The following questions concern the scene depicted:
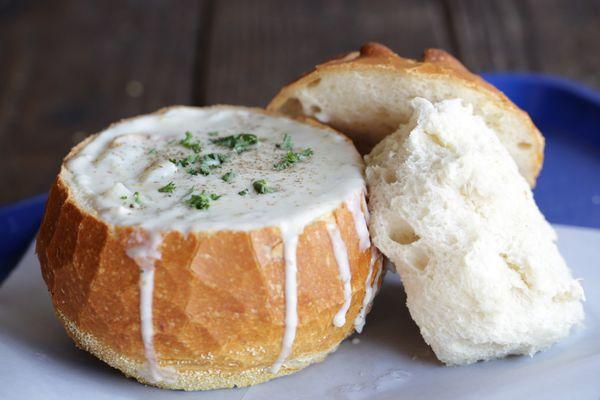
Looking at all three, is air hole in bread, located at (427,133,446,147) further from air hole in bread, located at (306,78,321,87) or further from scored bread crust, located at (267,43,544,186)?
air hole in bread, located at (306,78,321,87)

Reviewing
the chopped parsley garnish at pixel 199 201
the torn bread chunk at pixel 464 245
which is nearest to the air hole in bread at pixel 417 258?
the torn bread chunk at pixel 464 245

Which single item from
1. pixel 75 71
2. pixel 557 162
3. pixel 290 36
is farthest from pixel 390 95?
pixel 75 71

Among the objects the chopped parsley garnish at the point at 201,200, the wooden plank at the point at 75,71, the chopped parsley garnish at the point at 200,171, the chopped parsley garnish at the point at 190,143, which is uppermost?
the chopped parsley garnish at the point at 201,200

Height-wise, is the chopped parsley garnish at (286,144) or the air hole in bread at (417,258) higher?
the chopped parsley garnish at (286,144)

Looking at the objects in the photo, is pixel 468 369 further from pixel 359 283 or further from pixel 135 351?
pixel 135 351

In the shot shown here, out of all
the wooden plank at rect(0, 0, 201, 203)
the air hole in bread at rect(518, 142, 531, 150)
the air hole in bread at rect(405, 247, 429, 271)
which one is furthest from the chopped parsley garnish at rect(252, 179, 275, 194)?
the wooden plank at rect(0, 0, 201, 203)

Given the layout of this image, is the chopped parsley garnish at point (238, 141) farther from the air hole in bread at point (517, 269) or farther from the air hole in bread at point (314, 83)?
the air hole in bread at point (517, 269)
